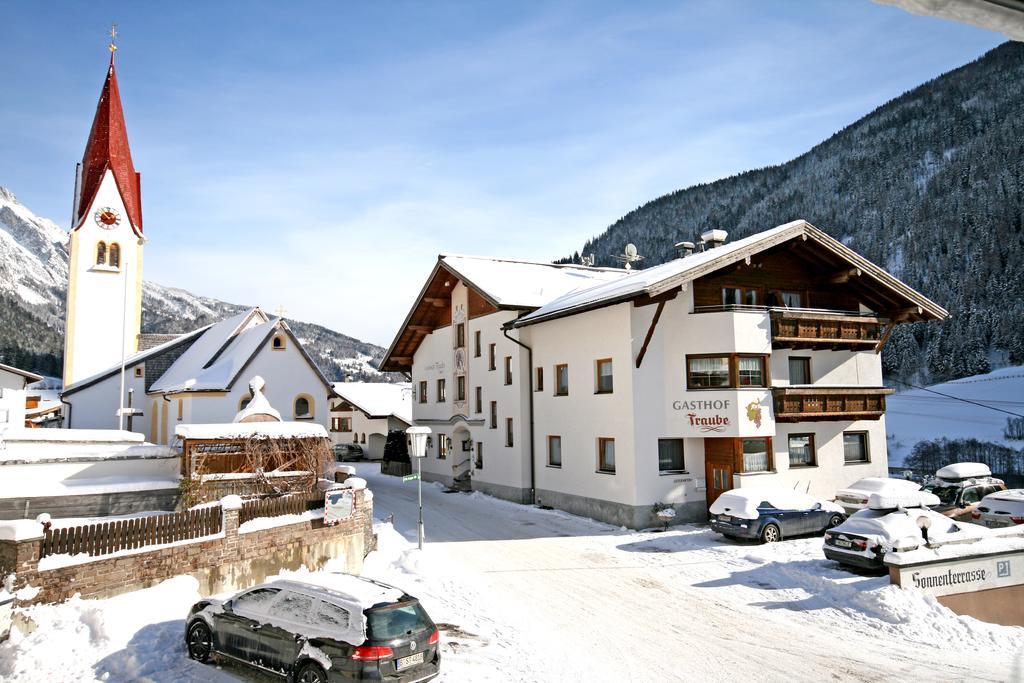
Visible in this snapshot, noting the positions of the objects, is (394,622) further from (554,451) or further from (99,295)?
(99,295)

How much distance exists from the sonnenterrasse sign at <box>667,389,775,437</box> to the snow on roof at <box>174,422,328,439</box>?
42.8 ft

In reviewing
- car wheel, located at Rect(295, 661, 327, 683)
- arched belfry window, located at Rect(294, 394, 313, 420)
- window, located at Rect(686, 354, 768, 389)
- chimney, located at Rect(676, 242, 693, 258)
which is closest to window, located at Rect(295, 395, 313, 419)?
arched belfry window, located at Rect(294, 394, 313, 420)

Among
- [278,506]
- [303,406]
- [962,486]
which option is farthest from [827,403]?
[303,406]

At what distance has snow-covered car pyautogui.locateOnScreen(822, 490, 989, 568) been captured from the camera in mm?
17000

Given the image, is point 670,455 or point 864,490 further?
point 670,455

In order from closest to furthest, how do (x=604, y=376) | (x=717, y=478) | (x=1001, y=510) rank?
(x=1001, y=510) → (x=717, y=478) → (x=604, y=376)

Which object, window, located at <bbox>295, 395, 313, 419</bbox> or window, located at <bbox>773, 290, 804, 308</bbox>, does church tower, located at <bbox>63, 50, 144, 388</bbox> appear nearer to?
window, located at <bbox>295, 395, 313, 419</bbox>

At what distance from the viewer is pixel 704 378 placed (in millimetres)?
25078

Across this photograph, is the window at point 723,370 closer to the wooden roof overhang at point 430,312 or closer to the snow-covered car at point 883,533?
the snow-covered car at point 883,533

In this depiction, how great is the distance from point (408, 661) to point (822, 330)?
20.9 m

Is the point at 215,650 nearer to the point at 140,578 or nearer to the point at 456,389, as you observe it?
the point at 140,578

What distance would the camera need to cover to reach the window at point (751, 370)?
24.9 meters

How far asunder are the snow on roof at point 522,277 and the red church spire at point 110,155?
27049 millimetres

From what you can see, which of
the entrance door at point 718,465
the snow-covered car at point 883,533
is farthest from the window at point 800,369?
the snow-covered car at point 883,533
